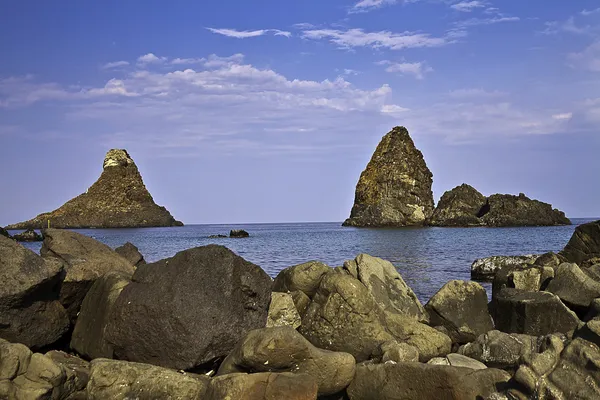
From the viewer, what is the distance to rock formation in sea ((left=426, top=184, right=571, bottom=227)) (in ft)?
395

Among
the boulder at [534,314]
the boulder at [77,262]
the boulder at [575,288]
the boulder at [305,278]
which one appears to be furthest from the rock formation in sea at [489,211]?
the boulder at [77,262]

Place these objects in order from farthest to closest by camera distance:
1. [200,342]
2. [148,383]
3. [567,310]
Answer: [567,310]
[200,342]
[148,383]

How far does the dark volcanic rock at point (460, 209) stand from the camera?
124m

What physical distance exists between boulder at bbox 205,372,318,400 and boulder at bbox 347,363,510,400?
114cm

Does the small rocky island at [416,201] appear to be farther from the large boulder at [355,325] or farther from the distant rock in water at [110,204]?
the large boulder at [355,325]

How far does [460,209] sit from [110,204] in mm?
85828

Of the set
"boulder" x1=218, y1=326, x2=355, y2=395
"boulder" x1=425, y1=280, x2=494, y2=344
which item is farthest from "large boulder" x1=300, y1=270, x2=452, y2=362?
"boulder" x1=218, y1=326, x2=355, y2=395

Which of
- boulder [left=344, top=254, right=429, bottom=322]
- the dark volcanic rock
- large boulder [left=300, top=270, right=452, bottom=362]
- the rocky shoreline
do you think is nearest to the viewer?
the rocky shoreline

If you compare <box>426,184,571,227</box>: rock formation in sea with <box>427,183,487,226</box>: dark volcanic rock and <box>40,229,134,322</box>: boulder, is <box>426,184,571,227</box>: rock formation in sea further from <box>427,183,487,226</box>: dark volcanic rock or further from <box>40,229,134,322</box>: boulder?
<box>40,229,134,322</box>: boulder

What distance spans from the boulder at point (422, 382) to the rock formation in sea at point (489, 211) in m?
116

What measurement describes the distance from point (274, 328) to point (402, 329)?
4140 millimetres

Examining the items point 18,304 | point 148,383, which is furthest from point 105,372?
point 18,304

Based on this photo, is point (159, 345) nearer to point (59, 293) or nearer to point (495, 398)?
point (59, 293)

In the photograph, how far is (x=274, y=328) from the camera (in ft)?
29.7
